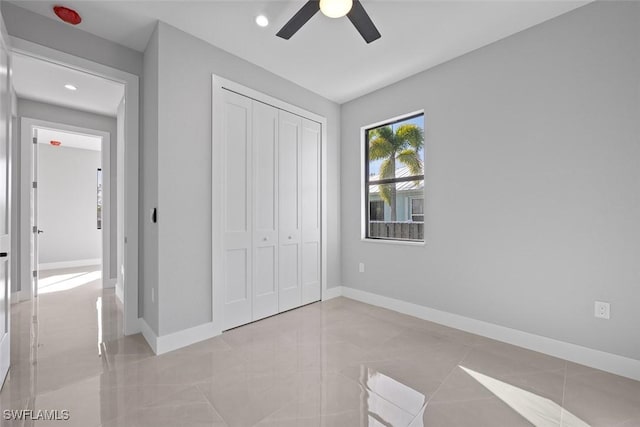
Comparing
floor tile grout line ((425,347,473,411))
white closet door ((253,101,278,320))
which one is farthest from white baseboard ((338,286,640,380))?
white closet door ((253,101,278,320))

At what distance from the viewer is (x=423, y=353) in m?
2.38

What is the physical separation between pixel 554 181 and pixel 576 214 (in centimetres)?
30

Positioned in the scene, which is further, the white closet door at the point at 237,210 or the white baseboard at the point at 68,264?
the white baseboard at the point at 68,264

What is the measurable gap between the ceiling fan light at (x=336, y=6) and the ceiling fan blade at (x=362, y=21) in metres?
0.04

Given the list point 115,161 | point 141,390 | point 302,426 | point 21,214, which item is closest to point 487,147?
point 302,426

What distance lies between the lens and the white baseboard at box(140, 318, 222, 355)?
2.38 meters

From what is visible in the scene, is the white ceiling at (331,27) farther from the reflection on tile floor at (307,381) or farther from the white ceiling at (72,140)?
the white ceiling at (72,140)

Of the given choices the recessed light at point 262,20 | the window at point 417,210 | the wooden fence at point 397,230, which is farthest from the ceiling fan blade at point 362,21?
the wooden fence at point 397,230

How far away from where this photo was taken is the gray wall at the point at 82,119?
3869 mm

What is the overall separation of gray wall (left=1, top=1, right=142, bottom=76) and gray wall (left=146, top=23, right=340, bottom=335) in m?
0.28

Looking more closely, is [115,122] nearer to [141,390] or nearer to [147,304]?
[147,304]

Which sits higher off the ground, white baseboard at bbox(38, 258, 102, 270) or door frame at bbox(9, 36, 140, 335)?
door frame at bbox(9, 36, 140, 335)

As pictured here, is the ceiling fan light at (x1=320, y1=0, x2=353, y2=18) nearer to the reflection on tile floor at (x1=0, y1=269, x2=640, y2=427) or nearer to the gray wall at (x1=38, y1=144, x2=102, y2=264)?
the reflection on tile floor at (x1=0, y1=269, x2=640, y2=427)

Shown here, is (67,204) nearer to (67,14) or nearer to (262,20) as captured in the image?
(67,14)
